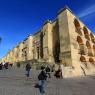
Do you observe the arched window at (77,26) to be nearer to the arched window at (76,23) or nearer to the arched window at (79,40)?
the arched window at (76,23)

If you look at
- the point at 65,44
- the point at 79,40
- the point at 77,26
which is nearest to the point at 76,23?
the point at 77,26

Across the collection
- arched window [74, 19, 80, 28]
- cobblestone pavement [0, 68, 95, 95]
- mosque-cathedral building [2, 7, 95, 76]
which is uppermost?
arched window [74, 19, 80, 28]

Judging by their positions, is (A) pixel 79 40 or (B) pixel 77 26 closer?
(A) pixel 79 40

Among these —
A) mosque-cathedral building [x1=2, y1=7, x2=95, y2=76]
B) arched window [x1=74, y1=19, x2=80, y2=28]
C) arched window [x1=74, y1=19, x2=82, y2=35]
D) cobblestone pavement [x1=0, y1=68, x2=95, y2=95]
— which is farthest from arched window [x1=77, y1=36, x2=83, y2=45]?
cobblestone pavement [x1=0, y1=68, x2=95, y2=95]

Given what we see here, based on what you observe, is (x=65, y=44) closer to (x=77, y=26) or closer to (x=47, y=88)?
(x=77, y=26)

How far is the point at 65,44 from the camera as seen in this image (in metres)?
36.0

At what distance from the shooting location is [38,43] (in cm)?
4744

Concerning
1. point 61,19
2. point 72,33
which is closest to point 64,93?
point 72,33

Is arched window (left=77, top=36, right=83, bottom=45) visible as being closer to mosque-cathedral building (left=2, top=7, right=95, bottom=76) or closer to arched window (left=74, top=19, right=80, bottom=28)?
mosque-cathedral building (left=2, top=7, right=95, bottom=76)

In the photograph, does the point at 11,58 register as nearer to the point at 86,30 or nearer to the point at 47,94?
the point at 86,30

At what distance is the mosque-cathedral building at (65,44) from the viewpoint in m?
35.0

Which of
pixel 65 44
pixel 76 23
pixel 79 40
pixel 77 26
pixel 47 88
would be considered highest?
pixel 76 23

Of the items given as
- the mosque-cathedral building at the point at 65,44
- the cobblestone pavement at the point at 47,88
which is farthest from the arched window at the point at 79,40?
the cobblestone pavement at the point at 47,88

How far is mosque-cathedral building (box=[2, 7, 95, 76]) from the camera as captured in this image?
3500 cm
